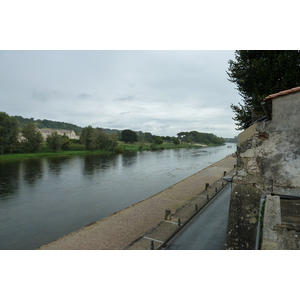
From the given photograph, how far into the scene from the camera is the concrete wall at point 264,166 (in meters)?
4.55

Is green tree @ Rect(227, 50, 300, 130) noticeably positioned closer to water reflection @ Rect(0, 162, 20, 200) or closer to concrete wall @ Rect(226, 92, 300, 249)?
concrete wall @ Rect(226, 92, 300, 249)

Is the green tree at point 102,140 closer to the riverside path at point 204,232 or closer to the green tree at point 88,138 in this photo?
the green tree at point 88,138

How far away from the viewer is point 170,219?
401 inches

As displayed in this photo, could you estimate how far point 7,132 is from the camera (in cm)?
4466

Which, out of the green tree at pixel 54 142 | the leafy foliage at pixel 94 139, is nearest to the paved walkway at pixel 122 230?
the green tree at pixel 54 142

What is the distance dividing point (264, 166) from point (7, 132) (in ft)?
170

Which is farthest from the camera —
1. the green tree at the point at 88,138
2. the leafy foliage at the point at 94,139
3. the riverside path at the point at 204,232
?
the leafy foliage at the point at 94,139

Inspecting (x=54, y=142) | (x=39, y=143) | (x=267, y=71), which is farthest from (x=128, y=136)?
(x=267, y=71)

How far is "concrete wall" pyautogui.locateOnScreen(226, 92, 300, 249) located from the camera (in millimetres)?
4547

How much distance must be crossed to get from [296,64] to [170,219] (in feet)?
32.6

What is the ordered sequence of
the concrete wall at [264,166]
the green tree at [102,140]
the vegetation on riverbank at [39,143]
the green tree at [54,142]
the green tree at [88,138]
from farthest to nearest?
1. the green tree at [102,140]
2. the green tree at [88,138]
3. the green tree at [54,142]
4. the vegetation on riverbank at [39,143]
5. the concrete wall at [264,166]

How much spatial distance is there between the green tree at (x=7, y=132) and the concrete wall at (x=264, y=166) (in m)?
50.0

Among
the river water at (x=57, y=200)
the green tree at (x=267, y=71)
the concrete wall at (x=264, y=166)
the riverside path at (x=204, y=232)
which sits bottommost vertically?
the river water at (x=57, y=200)

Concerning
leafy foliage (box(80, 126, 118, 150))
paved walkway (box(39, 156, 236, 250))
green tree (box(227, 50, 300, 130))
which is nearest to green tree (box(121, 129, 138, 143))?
leafy foliage (box(80, 126, 118, 150))
